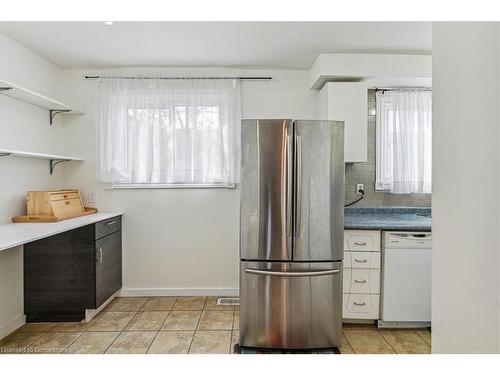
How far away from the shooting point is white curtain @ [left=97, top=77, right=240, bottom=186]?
3518 mm

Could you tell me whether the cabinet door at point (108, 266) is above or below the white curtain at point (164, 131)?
below

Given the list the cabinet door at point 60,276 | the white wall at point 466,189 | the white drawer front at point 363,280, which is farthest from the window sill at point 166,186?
the white wall at point 466,189

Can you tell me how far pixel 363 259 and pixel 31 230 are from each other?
2.53 m

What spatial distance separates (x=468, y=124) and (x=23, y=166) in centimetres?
337

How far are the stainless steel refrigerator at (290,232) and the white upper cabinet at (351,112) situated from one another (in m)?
0.73

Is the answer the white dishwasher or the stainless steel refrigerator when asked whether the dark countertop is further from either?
the stainless steel refrigerator

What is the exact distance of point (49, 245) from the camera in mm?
2908

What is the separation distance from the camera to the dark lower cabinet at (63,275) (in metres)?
2.90

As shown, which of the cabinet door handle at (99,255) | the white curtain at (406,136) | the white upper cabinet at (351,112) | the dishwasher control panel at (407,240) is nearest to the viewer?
the dishwasher control panel at (407,240)

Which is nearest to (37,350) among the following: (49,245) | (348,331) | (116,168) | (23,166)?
(49,245)

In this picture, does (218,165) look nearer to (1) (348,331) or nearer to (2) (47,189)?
(2) (47,189)

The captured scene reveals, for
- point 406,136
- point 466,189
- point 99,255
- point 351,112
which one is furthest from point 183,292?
point 466,189

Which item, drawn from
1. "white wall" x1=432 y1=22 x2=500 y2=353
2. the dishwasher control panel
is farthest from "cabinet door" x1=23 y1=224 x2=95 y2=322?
"white wall" x1=432 y1=22 x2=500 y2=353

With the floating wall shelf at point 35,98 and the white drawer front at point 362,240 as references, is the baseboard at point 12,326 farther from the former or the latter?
the white drawer front at point 362,240
